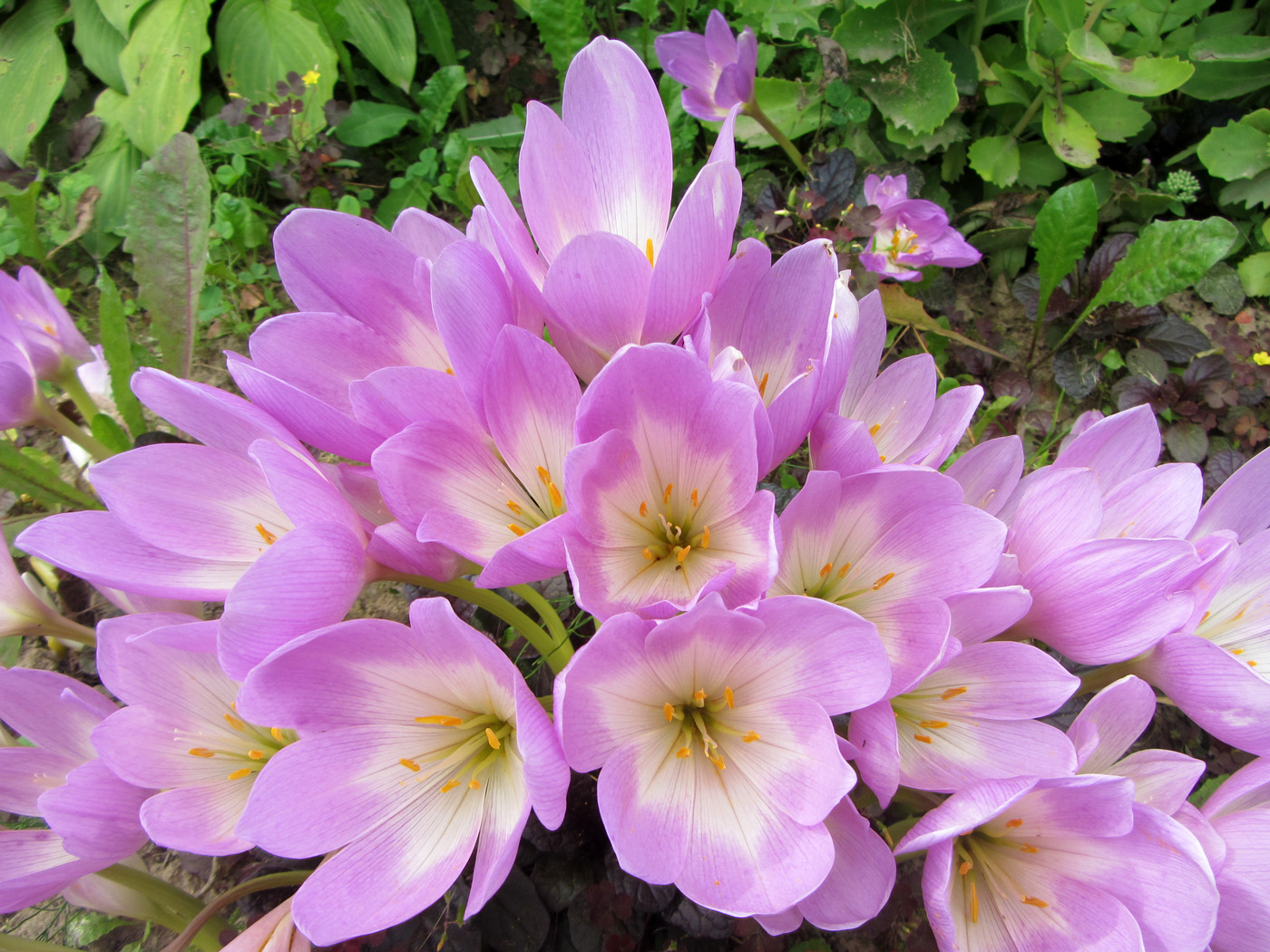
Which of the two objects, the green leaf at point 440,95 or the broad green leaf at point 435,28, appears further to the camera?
the broad green leaf at point 435,28

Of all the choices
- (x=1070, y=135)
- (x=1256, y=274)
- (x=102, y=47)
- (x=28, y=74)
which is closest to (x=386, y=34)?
(x=102, y=47)

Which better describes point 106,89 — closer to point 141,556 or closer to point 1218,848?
point 141,556

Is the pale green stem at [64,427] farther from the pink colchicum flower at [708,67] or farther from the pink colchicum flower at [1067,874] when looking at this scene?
the pink colchicum flower at [708,67]

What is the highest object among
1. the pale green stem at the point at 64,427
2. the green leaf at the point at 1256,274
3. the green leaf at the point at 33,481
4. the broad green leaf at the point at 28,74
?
the broad green leaf at the point at 28,74

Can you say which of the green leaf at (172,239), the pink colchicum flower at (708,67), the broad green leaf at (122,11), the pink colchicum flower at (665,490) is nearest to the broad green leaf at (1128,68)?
the pink colchicum flower at (708,67)

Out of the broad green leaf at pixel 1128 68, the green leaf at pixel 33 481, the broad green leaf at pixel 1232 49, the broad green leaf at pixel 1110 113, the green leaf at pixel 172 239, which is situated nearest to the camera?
the green leaf at pixel 33 481

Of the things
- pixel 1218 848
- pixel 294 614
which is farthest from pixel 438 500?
pixel 1218 848
